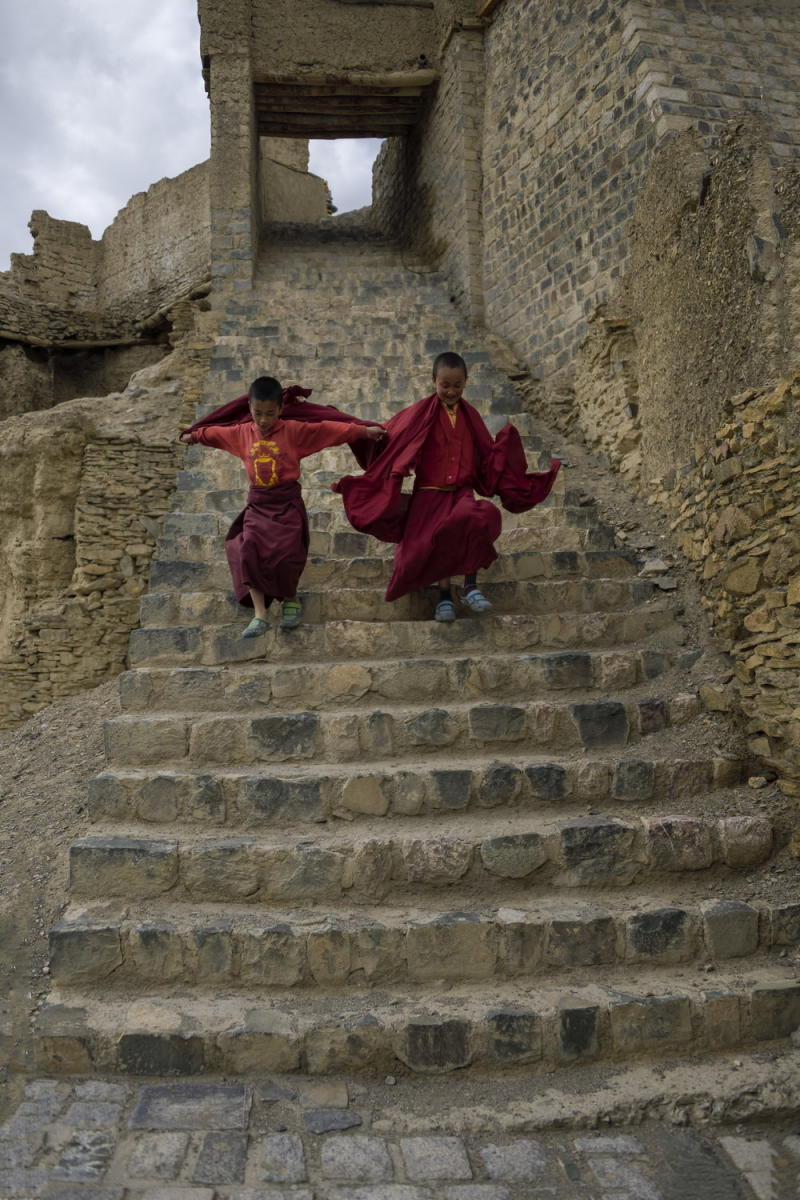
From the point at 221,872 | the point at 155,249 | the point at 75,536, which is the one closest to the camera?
the point at 221,872

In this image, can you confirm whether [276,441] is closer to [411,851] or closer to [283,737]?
[283,737]

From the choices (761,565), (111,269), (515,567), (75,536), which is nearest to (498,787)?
(761,565)

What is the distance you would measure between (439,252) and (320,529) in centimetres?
674

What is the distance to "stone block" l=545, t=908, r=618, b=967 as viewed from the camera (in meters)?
2.90

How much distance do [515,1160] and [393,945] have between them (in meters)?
0.76

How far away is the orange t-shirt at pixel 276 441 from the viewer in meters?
4.24

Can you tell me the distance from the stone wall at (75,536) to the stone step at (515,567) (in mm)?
3313

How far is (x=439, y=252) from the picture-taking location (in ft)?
Result: 35.9

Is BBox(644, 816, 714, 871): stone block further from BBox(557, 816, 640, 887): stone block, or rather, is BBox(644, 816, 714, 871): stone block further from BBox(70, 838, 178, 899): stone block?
BBox(70, 838, 178, 899): stone block

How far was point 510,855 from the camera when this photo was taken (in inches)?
123

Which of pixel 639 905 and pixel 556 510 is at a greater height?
pixel 556 510

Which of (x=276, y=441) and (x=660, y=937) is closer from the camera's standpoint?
(x=660, y=937)

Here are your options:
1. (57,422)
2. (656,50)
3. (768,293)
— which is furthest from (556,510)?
(57,422)

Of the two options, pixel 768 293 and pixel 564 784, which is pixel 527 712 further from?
pixel 768 293
